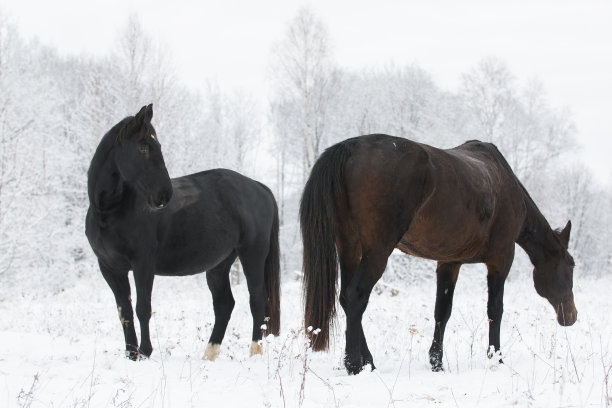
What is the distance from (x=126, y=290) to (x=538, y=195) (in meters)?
25.5

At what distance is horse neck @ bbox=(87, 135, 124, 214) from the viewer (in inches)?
180

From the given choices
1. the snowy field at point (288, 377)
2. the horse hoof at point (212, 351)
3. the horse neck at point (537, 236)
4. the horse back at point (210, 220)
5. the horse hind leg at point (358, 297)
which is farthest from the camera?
the horse neck at point (537, 236)

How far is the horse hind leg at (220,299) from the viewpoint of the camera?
18.5 ft

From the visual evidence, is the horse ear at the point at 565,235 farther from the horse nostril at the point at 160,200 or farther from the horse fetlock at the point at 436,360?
the horse nostril at the point at 160,200

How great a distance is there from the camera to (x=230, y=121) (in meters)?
27.2

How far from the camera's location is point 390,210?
12.9 feet

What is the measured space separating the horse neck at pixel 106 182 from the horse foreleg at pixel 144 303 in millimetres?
628

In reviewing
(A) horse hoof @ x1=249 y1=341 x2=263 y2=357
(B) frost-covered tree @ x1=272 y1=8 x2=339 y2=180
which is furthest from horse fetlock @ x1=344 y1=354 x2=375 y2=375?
(B) frost-covered tree @ x1=272 y1=8 x2=339 y2=180

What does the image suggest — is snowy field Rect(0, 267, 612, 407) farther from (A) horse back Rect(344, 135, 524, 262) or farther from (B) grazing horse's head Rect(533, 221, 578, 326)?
(A) horse back Rect(344, 135, 524, 262)

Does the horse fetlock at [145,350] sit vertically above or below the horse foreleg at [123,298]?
below

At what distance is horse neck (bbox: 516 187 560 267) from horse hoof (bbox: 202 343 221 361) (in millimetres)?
3363

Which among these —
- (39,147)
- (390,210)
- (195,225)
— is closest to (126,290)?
(195,225)

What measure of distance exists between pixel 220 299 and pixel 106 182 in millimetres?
1917

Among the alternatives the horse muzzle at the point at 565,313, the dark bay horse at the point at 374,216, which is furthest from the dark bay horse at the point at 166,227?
the horse muzzle at the point at 565,313
